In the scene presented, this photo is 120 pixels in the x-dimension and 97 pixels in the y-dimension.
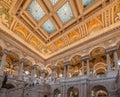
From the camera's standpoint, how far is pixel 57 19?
634 inches

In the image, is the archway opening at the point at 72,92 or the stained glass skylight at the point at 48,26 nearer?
the archway opening at the point at 72,92

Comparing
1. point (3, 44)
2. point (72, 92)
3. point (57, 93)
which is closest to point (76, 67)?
point (57, 93)

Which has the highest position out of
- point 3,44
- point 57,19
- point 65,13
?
point 65,13

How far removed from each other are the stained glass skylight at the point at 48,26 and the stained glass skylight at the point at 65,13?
1.70m

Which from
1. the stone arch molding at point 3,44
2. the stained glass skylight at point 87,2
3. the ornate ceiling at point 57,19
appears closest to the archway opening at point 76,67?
the ornate ceiling at point 57,19

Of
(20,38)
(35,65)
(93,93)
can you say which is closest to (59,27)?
(20,38)

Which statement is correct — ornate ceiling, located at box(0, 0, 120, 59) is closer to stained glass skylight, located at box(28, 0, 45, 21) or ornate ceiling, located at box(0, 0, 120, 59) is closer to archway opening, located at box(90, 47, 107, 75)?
stained glass skylight, located at box(28, 0, 45, 21)

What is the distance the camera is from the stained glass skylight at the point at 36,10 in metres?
14.4

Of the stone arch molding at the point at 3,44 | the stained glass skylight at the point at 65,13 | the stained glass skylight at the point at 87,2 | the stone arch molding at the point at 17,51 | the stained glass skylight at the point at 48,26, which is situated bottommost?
the stone arch molding at the point at 17,51

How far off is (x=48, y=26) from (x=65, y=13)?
3.33 meters

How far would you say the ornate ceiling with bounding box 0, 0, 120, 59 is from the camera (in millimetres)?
13973

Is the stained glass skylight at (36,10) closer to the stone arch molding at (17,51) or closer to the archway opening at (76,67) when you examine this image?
the stone arch molding at (17,51)

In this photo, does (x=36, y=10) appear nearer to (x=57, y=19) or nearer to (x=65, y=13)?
(x=57, y=19)

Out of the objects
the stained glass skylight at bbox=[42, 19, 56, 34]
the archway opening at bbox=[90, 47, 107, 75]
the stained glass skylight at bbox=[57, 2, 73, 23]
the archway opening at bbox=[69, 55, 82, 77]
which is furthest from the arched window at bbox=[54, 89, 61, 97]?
the stained glass skylight at bbox=[57, 2, 73, 23]
